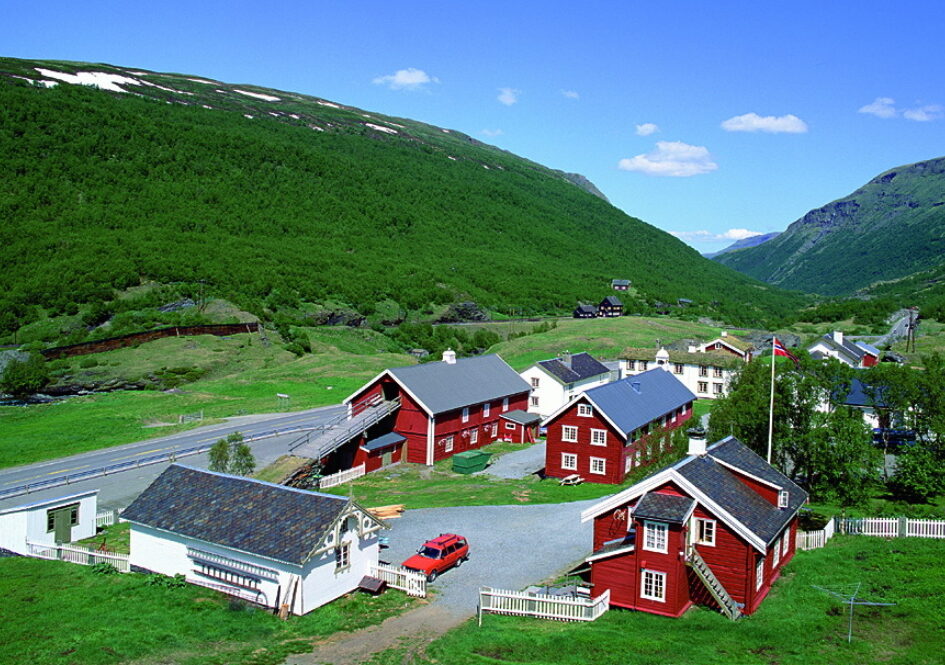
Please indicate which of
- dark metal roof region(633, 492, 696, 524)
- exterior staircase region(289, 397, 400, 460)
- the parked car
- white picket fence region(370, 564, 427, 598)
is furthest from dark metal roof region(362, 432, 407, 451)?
dark metal roof region(633, 492, 696, 524)

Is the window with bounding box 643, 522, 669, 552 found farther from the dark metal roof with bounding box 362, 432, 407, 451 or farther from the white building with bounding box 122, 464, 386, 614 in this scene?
the dark metal roof with bounding box 362, 432, 407, 451

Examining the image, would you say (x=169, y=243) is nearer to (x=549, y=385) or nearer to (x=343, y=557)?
(x=549, y=385)

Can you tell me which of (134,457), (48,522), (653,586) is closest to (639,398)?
(653,586)

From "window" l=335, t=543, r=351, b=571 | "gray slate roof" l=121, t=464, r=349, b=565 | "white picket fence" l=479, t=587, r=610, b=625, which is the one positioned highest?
"gray slate roof" l=121, t=464, r=349, b=565

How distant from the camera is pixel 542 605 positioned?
23516mm

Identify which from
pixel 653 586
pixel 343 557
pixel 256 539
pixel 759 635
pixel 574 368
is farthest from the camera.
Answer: pixel 574 368

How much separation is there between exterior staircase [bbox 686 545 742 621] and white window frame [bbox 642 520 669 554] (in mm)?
904

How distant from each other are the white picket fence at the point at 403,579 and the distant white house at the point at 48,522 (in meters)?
16.0

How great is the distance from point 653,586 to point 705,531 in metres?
2.53

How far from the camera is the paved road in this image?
41625 mm

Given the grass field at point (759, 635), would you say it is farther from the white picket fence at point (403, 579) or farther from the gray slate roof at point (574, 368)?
the gray slate roof at point (574, 368)

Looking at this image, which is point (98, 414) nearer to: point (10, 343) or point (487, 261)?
point (10, 343)

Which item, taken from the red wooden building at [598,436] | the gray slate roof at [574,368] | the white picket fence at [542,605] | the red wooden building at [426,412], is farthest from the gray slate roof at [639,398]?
the white picket fence at [542,605]

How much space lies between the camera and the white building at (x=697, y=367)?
7681 cm
